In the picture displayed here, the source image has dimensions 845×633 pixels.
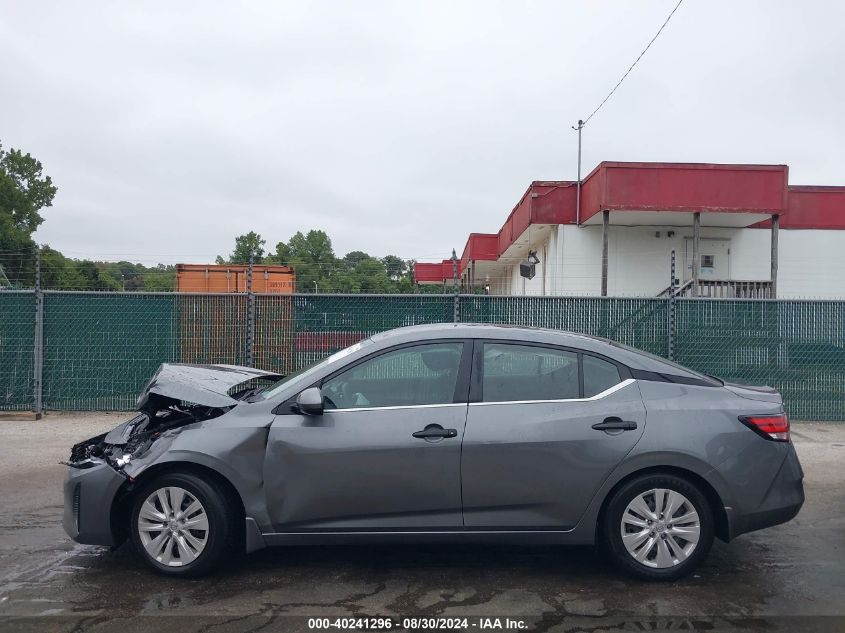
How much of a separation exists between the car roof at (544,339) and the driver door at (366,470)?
524 millimetres

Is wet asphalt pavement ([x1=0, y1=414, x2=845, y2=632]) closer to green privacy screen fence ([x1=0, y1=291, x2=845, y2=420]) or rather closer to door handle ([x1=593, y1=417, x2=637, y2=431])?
door handle ([x1=593, y1=417, x2=637, y2=431])

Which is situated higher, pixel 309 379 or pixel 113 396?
pixel 309 379

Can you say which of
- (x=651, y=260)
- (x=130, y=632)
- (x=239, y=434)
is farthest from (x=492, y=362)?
(x=651, y=260)

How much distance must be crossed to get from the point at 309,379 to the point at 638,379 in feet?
6.74

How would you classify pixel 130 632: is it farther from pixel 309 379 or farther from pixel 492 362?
pixel 492 362

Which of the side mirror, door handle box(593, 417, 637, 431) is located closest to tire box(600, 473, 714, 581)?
door handle box(593, 417, 637, 431)

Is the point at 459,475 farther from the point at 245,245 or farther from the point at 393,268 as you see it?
the point at 245,245

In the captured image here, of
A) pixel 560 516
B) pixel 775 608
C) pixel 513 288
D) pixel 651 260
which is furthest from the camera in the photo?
pixel 513 288

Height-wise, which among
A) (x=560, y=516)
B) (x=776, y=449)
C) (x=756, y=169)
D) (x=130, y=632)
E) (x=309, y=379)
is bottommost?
(x=130, y=632)

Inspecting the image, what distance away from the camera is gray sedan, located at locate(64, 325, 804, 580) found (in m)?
4.54

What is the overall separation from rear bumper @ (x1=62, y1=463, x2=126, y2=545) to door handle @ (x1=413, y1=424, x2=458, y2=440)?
1.81 meters

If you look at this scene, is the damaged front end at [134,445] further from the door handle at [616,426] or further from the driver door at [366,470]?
the door handle at [616,426]

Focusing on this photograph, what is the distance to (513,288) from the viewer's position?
93.9ft

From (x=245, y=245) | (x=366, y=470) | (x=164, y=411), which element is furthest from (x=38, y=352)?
(x=245, y=245)
